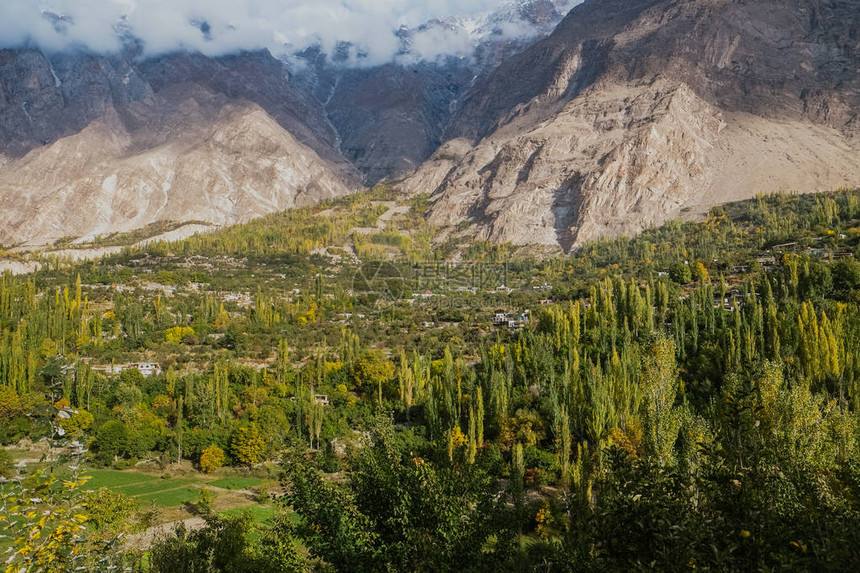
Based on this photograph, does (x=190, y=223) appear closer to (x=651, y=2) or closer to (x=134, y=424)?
(x=134, y=424)

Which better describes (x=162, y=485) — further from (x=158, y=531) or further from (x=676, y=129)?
(x=676, y=129)

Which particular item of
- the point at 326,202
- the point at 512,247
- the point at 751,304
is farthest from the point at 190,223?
the point at 751,304

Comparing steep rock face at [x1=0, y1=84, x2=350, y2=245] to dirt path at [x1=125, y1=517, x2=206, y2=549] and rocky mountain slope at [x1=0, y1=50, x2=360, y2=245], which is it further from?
dirt path at [x1=125, y1=517, x2=206, y2=549]

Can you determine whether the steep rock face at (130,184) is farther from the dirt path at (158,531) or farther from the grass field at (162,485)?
the dirt path at (158,531)

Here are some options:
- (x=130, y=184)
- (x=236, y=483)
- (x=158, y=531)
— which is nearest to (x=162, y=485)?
(x=236, y=483)

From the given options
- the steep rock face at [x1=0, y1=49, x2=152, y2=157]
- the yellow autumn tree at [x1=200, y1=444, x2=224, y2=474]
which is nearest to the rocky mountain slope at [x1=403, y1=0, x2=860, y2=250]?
the yellow autumn tree at [x1=200, y1=444, x2=224, y2=474]
